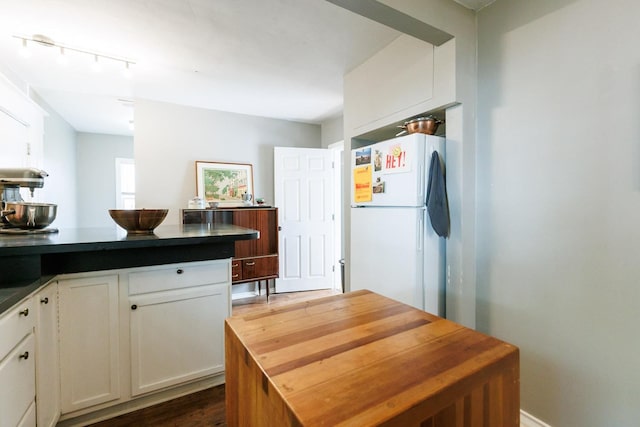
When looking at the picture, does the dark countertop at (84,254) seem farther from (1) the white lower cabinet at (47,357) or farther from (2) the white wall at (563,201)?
(2) the white wall at (563,201)

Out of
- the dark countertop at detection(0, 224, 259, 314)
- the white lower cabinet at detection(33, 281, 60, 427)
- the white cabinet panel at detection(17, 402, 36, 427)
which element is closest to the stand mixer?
the dark countertop at detection(0, 224, 259, 314)

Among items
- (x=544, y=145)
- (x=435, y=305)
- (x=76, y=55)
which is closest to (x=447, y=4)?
(x=544, y=145)

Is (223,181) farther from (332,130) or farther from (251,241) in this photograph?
(332,130)

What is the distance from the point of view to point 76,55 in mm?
2402

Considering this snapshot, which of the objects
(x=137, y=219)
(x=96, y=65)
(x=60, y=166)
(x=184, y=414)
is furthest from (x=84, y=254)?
(x=60, y=166)

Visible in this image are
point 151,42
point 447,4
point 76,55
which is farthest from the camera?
point 76,55

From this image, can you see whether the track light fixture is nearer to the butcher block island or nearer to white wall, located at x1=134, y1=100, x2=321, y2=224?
white wall, located at x1=134, y1=100, x2=321, y2=224

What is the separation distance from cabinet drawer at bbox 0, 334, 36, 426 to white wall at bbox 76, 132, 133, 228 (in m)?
4.35

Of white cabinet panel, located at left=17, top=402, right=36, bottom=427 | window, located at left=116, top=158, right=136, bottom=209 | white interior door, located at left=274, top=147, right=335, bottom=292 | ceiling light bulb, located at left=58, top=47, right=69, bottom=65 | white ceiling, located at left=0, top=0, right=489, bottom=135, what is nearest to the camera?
white cabinet panel, located at left=17, top=402, right=36, bottom=427

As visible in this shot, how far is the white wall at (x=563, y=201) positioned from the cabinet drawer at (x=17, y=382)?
2.29m

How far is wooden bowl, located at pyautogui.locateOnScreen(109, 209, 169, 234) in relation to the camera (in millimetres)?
1683

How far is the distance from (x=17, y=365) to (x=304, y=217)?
315cm

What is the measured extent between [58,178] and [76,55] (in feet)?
7.80

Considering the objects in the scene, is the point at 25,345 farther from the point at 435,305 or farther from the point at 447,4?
the point at 447,4
